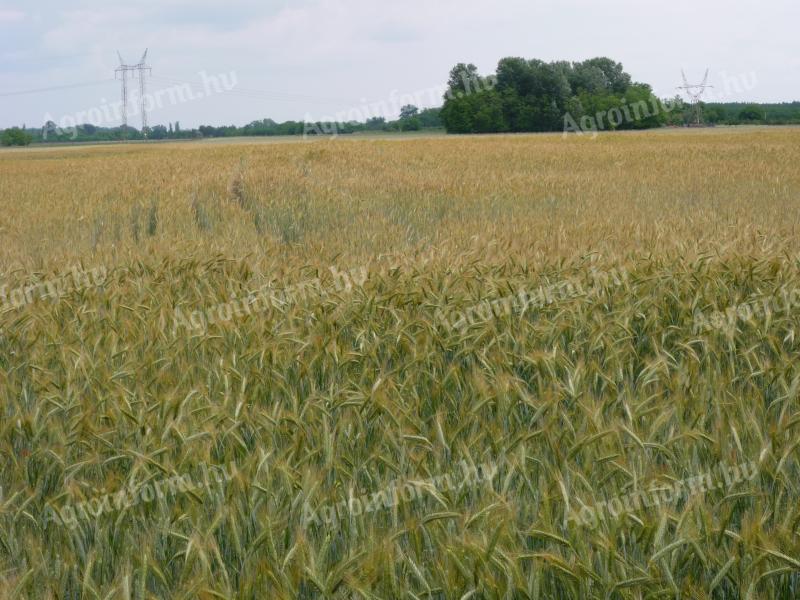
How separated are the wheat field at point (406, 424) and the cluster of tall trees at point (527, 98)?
5136 cm

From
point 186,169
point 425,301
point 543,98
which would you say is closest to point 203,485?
point 425,301

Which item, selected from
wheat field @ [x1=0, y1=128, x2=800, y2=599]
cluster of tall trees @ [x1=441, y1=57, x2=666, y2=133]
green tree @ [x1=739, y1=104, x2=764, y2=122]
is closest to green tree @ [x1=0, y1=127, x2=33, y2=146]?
cluster of tall trees @ [x1=441, y1=57, x2=666, y2=133]

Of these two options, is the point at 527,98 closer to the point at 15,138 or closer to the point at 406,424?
the point at 15,138

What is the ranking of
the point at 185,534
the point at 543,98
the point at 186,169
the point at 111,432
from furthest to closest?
the point at 543,98, the point at 186,169, the point at 111,432, the point at 185,534

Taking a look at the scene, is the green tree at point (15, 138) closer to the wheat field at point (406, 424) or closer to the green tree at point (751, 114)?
the green tree at point (751, 114)

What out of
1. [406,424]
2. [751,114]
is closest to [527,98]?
[751,114]

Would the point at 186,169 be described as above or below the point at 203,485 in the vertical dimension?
above

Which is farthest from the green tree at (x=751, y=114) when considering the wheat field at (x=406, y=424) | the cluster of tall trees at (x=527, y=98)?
the wheat field at (x=406, y=424)

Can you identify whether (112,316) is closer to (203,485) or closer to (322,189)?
(203,485)

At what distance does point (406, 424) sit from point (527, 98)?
56545mm

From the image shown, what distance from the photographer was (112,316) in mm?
3498

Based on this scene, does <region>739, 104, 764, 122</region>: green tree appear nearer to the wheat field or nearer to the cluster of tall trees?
the cluster of tall trees

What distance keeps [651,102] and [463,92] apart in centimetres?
1411

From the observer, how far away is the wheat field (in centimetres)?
143
